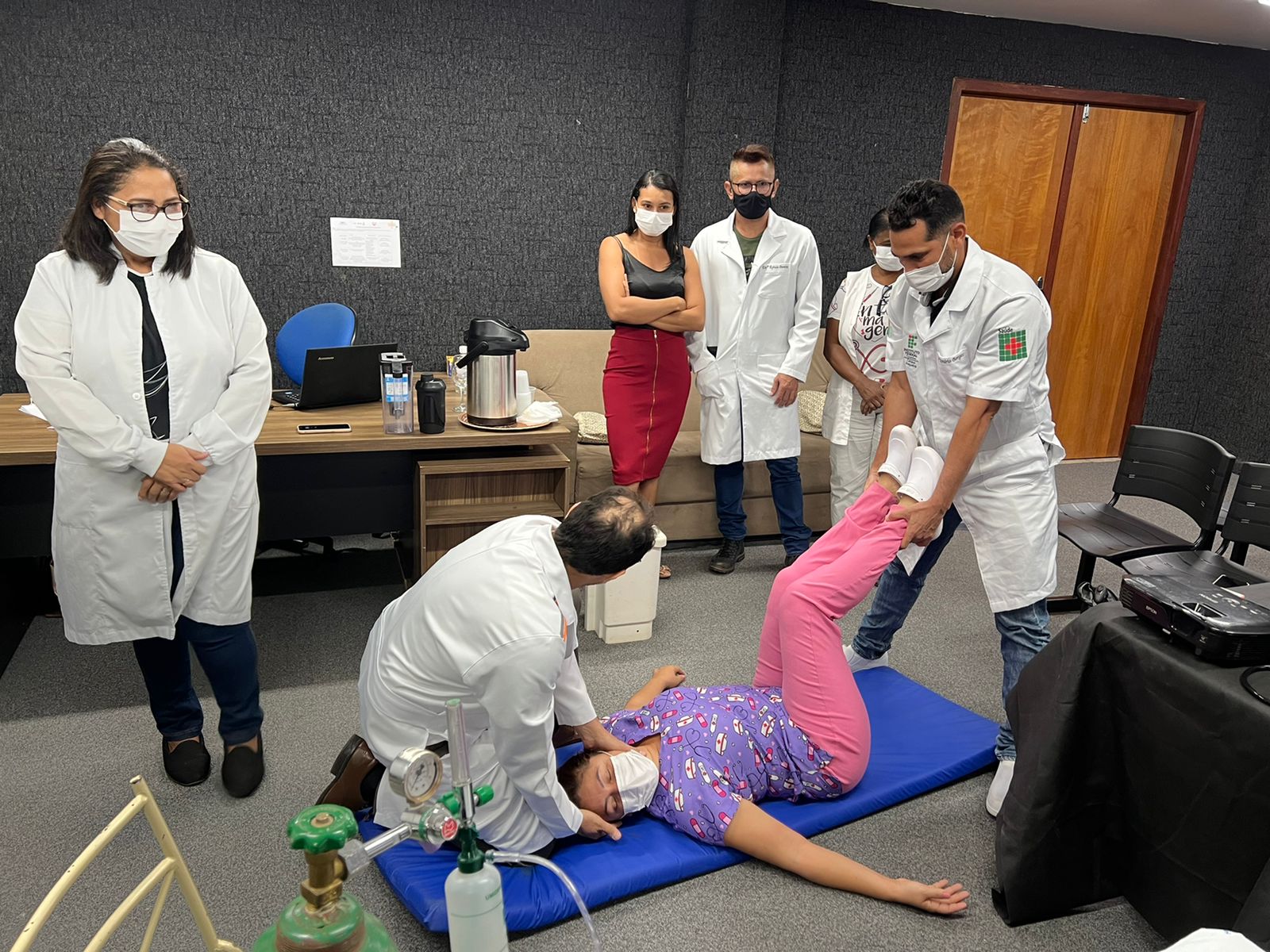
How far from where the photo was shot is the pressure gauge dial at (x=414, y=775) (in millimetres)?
973

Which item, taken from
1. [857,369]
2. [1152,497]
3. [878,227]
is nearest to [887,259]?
[878,227]

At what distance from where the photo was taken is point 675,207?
3020 mm

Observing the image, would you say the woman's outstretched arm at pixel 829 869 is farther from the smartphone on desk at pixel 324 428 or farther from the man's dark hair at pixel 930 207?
the smartphone on desk at pixel 324 428

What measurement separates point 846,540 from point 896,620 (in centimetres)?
49

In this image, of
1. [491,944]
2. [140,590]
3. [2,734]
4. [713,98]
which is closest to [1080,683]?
[491,944]

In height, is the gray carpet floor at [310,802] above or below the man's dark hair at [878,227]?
below

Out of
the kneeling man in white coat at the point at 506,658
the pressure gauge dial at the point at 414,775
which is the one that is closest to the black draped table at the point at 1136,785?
the kneeling man in white coat at the point at 506,658


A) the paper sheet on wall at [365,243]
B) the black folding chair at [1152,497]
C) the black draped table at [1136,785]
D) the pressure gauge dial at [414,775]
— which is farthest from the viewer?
the paper sheet on wall at [365,243]

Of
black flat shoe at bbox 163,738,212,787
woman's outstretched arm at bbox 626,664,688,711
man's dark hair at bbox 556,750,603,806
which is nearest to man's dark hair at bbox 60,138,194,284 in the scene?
black flat shoe at bbox 163,738,212,787

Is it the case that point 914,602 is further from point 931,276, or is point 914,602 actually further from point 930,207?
point 930,207

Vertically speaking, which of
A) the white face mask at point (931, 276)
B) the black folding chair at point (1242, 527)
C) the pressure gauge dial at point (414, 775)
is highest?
the white face mask at point (931, 276)

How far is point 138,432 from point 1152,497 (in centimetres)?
297

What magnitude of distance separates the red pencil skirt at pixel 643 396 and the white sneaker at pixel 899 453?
1.08 m

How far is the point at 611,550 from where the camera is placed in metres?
1.62
